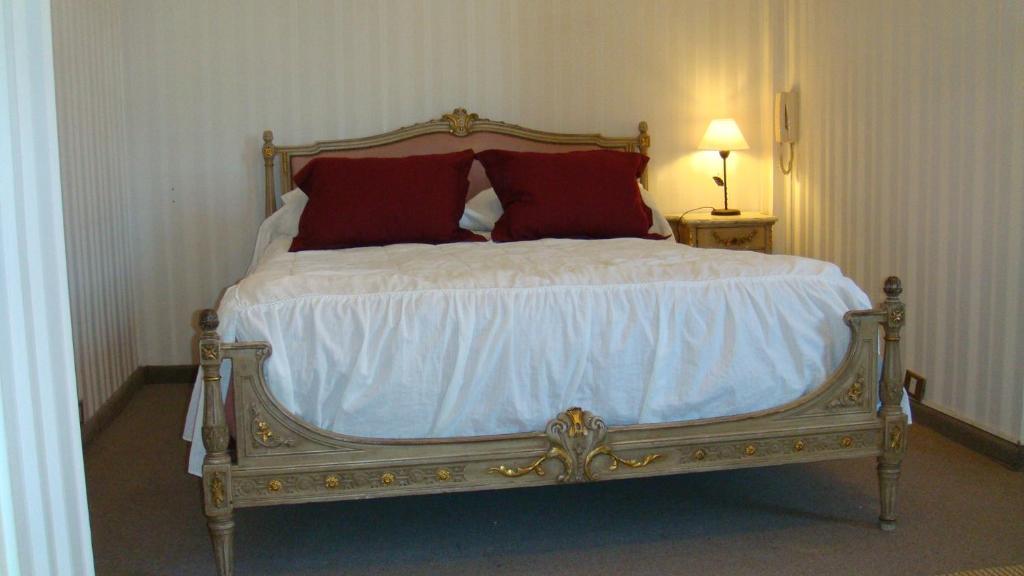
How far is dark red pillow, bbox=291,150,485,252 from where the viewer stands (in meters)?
3.45

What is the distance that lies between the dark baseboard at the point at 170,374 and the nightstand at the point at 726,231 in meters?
2.25

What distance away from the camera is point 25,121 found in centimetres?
137

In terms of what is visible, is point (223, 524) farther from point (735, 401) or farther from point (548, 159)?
point (548, 159)

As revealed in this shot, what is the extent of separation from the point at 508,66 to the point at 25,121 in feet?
10.00

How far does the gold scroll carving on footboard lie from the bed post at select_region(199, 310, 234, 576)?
0.60 metres

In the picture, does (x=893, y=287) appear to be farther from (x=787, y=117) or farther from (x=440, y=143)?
(x=440, y=143)

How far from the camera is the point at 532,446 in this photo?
2.19 meters

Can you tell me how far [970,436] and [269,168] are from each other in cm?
290

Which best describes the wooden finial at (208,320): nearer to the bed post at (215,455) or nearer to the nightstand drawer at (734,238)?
the bed post at (215,455)

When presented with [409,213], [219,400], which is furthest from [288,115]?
[219,400]

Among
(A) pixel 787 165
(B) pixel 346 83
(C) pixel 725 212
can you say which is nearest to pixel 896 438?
(C) pixel 725 212

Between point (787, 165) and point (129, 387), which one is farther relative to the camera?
point (787, 165)

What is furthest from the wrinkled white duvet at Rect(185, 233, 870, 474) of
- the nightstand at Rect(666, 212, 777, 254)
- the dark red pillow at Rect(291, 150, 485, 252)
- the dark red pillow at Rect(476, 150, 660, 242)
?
the nightstand at Rect(666, 212, 777, 254)

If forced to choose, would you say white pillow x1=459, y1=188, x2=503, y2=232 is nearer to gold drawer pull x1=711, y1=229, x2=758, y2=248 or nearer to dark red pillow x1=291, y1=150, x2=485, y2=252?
dark red pillow x1=291, y1=150, x2=485, y2=252
